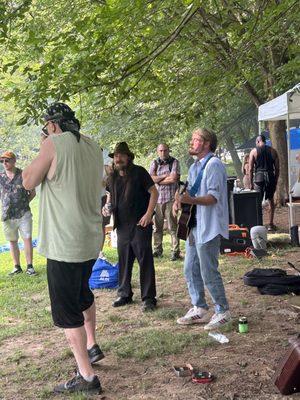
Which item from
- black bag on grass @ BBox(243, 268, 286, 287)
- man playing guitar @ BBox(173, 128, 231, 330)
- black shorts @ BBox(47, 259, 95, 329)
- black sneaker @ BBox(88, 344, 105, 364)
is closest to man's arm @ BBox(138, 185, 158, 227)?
man playing guitar @ BBox(173, 128, 231, 330)

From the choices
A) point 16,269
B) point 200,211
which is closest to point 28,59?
point 16,269

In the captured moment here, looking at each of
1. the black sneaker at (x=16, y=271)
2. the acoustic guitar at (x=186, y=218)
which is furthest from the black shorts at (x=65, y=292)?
the black sneaker at (x=16, y=271)

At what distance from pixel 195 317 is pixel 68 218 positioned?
7.10 ft

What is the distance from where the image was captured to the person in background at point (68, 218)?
137 inches

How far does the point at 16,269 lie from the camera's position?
8461 millimetres

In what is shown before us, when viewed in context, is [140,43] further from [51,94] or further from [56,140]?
[56,140]

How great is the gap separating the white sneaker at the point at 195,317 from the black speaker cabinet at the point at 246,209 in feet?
15.0

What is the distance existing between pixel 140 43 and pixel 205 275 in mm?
3427

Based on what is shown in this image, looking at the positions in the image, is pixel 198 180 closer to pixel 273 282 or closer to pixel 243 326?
pixel 243 326

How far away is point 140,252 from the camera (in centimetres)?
576

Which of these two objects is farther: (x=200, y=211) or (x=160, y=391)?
(x=200, y=211)

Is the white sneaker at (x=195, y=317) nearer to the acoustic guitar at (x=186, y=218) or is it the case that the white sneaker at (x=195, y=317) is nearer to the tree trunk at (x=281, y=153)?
the acoustic guitar at (x=186, y=218)

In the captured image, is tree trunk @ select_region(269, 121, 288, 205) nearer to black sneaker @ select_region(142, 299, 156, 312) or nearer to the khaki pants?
the khaki pants

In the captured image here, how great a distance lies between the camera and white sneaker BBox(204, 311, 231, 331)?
4945mm
